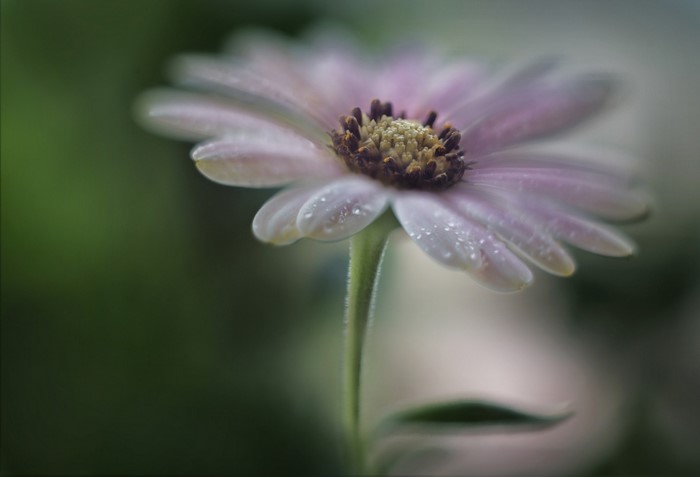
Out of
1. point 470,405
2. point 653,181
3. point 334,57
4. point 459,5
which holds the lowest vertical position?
point 470,405

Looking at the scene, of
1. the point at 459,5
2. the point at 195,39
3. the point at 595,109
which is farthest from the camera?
the point at 459,5

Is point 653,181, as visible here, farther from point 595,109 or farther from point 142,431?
point 142,431

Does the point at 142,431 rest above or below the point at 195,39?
below

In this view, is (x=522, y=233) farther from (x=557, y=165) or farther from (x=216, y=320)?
(x=216, y=320)

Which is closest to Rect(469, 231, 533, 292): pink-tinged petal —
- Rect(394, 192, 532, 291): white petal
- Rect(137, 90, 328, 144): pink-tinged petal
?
Rect(394, 192, 532, 291): white petal

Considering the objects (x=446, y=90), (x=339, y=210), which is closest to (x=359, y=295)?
(x=339, y=210)

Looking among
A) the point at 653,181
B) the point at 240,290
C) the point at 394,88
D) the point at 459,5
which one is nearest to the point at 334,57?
the point at 394,88

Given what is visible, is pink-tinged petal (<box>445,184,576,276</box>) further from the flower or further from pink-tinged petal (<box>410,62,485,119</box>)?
pink-tinged petal (<box>410,62,485,119</box>)
